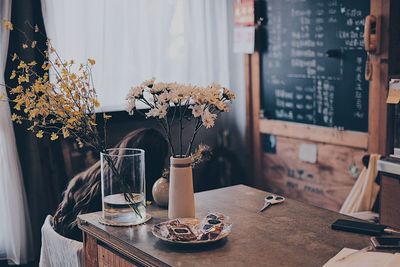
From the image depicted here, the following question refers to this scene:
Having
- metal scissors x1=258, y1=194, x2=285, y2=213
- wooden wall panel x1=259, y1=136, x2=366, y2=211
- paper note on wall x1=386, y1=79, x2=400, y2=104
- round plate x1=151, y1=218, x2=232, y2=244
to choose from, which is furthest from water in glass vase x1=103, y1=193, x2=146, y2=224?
wooden wall panel x1=259, y1=136, x2=366, y2=211

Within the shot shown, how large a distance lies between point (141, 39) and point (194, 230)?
2481 millimetres

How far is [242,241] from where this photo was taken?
1.81 m

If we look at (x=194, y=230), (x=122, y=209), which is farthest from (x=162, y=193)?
(x=194, y=230)

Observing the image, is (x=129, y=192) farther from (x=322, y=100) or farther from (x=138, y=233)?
(x=322, y=100)

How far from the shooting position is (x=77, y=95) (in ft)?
6.50

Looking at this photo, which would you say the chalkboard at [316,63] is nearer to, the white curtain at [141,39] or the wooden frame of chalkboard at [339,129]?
the wooden frame of chalkboard at [339,129]

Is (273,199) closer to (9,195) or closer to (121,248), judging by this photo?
(121,248)

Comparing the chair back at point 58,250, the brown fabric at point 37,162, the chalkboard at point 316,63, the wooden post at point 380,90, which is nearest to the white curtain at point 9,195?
the brown fabric at point 37,162

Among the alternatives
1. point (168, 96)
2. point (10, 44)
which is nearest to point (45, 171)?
point (10, 44)

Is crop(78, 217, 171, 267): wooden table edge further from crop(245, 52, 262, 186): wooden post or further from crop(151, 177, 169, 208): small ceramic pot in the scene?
crop(245, 52, 262, 186): wooden post

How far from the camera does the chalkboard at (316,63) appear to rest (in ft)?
11.8

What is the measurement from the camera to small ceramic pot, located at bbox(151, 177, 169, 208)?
221 centimetres

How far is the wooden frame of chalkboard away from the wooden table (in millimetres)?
1466

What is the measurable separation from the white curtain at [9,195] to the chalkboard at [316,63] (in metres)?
1.85
